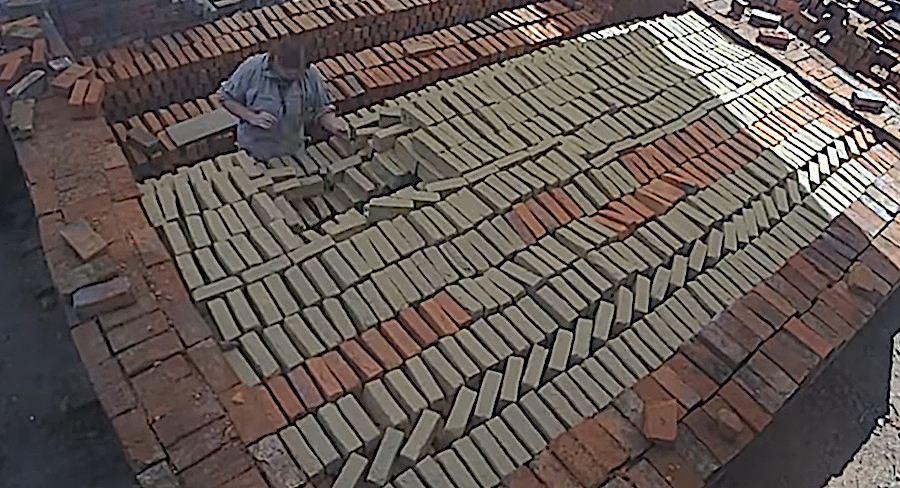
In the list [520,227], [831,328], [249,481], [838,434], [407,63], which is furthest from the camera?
[407,63]

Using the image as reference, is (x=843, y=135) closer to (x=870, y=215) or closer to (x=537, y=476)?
(x=870, y=215)

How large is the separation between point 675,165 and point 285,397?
2.96 meters

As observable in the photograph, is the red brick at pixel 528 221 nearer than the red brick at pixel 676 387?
No

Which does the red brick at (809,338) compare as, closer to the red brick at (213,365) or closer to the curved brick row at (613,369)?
the curved brick row at (613,369)

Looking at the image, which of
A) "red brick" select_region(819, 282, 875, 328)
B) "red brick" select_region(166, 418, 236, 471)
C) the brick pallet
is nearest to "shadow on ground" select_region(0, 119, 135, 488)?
the brick pallet

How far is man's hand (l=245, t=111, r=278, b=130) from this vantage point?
178 inches

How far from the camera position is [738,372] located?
365cm

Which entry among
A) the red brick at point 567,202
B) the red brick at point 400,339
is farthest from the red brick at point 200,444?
the red brick at point 567,202

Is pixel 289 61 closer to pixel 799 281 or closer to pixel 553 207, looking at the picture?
pixel 553 207

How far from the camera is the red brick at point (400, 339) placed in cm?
346

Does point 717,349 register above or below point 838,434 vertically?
above

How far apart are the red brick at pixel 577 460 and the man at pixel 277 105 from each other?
2440 mm

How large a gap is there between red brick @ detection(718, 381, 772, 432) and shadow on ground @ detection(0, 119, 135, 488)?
350 centimetres

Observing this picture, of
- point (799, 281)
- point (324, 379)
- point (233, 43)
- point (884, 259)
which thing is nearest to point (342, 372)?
point (324, 379)
